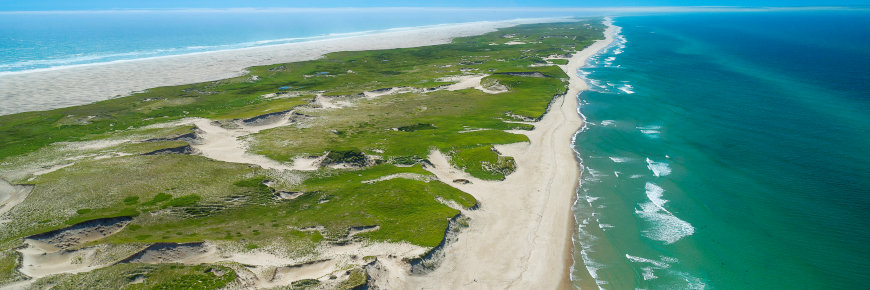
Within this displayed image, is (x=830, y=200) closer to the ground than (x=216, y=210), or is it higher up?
closer to the ground

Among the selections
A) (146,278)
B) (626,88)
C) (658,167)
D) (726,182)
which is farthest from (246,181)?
(626,88)

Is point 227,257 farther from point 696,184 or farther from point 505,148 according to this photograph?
point 696,184

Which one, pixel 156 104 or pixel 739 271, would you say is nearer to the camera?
pixel 739 271

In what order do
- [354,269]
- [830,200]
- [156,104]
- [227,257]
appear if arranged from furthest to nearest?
[156,104] < [830,200] < [227,257] < [354,269]

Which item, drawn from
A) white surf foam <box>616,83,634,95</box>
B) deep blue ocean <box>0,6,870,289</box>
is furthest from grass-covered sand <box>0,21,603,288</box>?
white surf foam <box>616,83,634,95</box>

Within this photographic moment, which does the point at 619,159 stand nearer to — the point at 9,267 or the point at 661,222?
the point at 661,222

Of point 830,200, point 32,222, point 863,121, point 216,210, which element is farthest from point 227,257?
point 863,121
